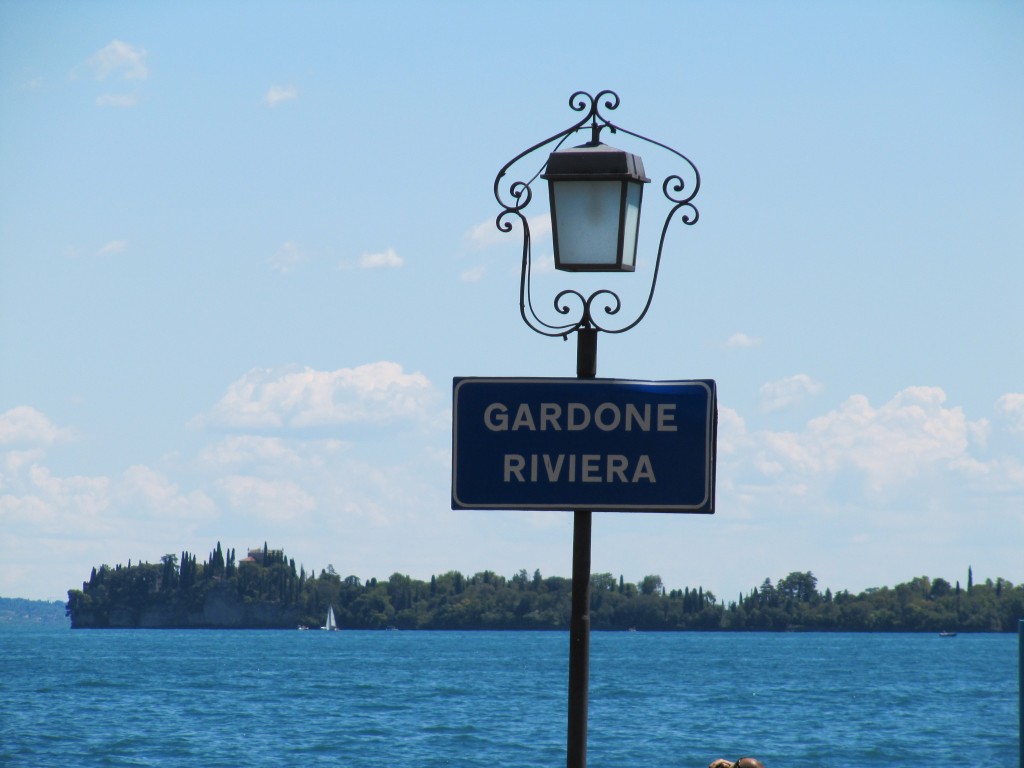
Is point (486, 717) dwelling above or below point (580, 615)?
below

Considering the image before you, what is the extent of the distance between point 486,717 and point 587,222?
93671 mm

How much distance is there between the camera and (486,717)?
97188 millimetres

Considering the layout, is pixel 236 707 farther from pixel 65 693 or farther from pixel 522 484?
pixel 522 484

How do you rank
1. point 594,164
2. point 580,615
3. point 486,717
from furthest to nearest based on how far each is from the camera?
1. point 486,717
2. point 594,164
3. point 580,615

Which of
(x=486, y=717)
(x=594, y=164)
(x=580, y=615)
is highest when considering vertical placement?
(x=594, y=164)

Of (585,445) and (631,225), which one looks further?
(631,225)

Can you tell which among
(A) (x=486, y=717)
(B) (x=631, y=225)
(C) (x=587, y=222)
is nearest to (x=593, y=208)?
(C) (x=587, y=222)

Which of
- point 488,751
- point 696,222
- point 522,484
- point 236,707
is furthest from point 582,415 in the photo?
point 236,707

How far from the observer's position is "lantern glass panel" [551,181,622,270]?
6.24 meters

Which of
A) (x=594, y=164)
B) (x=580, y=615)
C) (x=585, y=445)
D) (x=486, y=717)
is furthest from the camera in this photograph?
(x=486, y=717)

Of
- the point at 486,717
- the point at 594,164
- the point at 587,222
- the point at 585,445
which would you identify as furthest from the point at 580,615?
the point at 486,717

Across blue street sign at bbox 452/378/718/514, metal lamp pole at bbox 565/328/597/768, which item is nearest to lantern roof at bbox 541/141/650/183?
metal lamp pole at bbox 565/328/597/768

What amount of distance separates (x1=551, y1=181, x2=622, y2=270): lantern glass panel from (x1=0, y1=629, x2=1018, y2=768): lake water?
6644cm

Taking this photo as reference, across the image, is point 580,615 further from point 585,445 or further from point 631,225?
point 631,225
